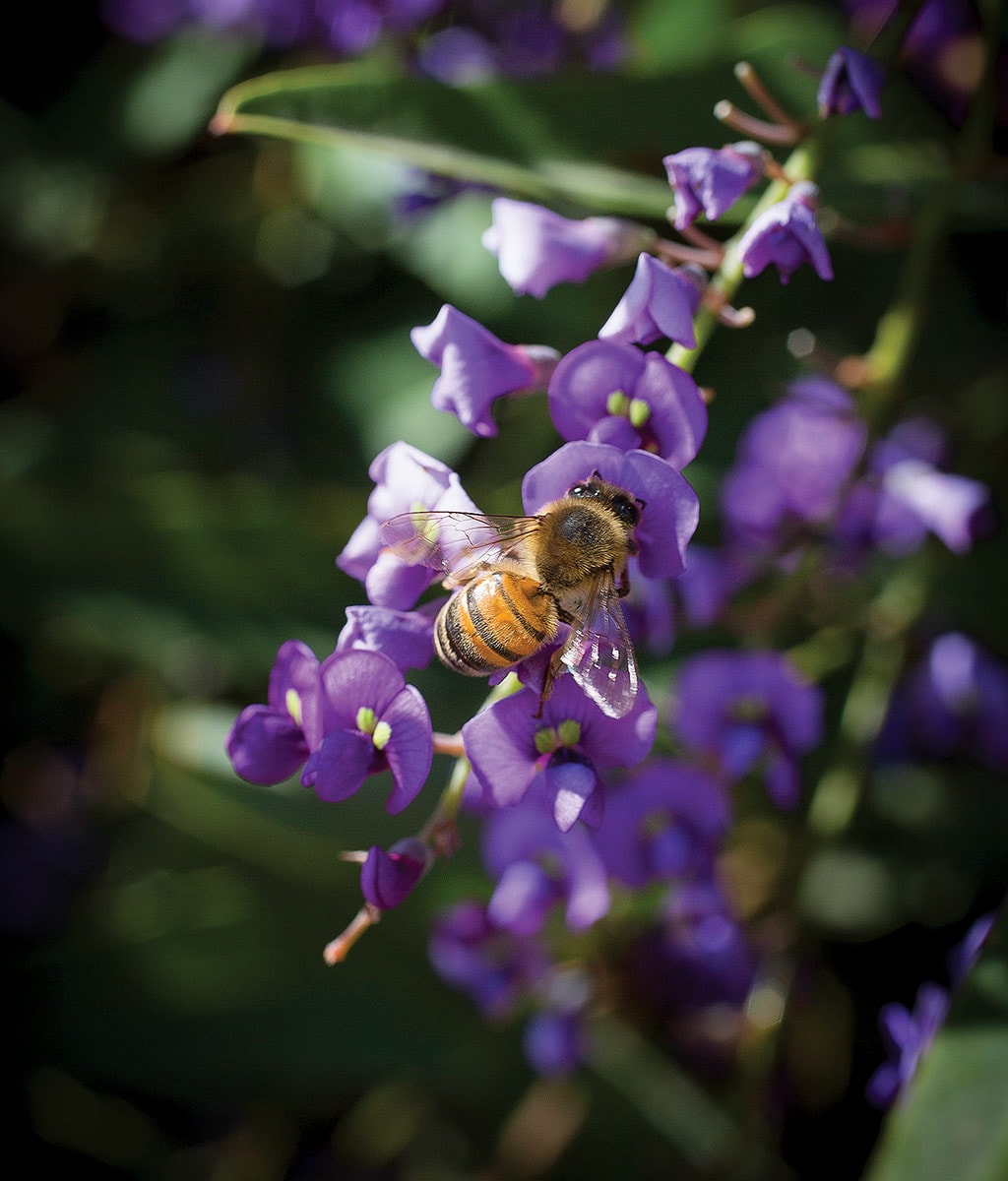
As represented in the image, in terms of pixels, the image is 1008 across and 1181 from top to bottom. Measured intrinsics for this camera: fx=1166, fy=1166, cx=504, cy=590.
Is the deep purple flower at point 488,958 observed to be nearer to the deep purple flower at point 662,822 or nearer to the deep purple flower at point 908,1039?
the deep purple flower at point 662,822

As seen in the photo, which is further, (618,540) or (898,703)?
(898,703)

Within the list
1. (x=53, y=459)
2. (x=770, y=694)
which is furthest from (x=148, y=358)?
(x=770, y=694)

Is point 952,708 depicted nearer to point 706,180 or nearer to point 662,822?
point 662,822

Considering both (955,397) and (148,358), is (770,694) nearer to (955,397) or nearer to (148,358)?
(955,397)

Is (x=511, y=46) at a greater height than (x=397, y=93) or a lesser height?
lesser

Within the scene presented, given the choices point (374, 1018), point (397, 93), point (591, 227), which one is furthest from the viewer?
point (374, 1018)

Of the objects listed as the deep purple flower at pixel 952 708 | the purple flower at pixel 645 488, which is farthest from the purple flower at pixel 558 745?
the deep purple flower at pixel 952 708

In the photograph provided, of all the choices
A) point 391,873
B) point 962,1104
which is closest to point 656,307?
point 391,873
